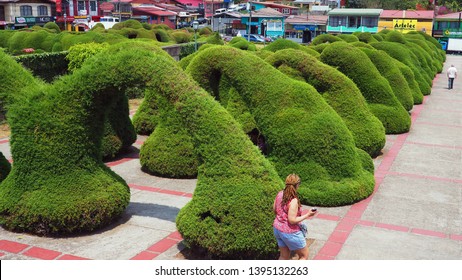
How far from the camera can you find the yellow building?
63.8m

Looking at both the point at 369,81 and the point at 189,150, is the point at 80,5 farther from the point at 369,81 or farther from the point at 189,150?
the point at 189,150

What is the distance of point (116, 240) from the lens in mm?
9211

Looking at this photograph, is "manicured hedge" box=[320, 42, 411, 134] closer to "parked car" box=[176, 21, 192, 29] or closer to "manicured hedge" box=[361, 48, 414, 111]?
"manicured hedge" box=[361, 48, 414, 111]

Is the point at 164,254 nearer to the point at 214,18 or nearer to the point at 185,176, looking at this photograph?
the point at 185,176

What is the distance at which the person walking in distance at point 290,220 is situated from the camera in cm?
695

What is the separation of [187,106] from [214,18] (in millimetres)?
76303

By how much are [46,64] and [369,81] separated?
13793mm

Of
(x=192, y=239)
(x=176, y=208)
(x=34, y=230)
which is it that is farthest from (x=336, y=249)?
(x=34, y=230)

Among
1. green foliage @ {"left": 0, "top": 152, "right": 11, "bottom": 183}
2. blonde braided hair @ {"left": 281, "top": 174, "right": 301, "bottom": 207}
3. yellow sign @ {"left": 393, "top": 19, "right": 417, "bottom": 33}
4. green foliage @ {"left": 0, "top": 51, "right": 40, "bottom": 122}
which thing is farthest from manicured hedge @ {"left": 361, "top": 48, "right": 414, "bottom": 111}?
yellow sign @ {"left": 393, "top": 19, "right": 417, "bottom": 33}

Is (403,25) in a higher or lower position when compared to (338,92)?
lower

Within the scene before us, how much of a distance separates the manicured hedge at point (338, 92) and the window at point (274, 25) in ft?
203

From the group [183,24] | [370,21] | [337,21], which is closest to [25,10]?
[183,24]

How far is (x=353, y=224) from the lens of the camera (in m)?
10.4

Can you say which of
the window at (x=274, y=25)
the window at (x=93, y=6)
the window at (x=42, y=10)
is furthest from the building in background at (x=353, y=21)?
the window at (x=42, y=10)
